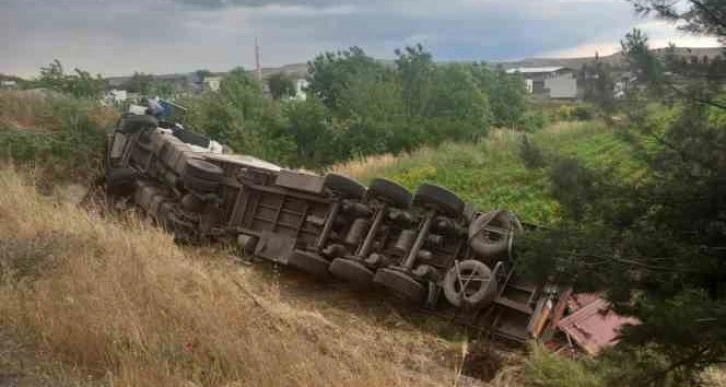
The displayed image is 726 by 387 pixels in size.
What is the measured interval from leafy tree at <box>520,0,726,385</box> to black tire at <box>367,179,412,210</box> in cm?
538

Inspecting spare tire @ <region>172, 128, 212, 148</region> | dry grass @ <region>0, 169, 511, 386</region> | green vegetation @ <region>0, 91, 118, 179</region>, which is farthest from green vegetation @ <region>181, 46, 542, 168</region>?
dry grass @ <region>0, 169, 511, 386</region>

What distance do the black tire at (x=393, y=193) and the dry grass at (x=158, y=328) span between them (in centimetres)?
200

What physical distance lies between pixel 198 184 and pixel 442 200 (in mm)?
4165

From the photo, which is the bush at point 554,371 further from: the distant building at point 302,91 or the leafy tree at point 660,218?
the distant building at point 302,91

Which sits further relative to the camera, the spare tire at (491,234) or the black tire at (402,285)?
the black tire at (402,285)

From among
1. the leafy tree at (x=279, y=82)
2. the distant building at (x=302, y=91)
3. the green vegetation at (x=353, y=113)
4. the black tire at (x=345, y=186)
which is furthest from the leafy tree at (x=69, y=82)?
the leafy tree at (x=279, y=82)

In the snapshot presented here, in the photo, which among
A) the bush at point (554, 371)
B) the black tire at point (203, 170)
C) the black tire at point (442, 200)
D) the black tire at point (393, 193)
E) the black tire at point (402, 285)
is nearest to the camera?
the bush at point (554, 371)

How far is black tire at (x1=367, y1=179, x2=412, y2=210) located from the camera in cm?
947

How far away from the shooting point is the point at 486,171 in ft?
73.2

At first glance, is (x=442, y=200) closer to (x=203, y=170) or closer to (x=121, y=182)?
(x=203, y=170)

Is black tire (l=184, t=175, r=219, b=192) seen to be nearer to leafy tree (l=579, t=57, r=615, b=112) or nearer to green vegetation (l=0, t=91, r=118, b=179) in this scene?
green vegetation (l=0, t=91, r=118, b=179)

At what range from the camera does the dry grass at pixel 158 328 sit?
13.4 feet

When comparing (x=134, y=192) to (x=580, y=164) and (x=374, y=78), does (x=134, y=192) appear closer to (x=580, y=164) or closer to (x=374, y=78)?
(x=580, y=164)

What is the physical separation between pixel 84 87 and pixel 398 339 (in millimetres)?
24503
